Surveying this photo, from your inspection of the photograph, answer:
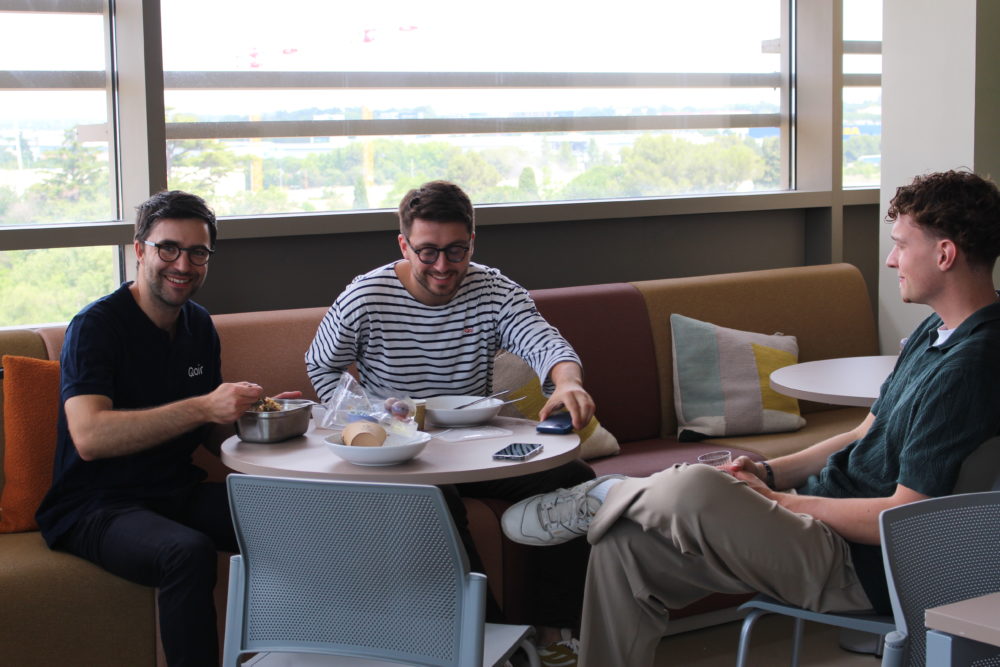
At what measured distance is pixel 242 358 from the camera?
3.15m

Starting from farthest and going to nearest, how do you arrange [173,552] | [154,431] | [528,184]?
[528,184]
[154,431]
[173,552]

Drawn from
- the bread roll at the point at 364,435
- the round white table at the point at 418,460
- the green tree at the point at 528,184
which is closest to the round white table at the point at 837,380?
the round white table at the point at 418,460

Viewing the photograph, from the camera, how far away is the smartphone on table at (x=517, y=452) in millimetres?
2158

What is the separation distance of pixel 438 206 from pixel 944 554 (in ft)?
4.72

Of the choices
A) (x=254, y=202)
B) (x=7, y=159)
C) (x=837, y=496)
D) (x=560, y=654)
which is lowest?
(x=560, y=654)

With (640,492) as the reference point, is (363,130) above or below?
above

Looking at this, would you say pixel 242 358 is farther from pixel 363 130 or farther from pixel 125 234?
pixel 363 130

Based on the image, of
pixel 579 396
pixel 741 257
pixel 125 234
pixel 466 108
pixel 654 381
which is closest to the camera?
pixel 579 396

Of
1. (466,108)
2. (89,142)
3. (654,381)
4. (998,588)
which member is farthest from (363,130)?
(998,588)

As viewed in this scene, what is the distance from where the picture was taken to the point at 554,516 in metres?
2.26

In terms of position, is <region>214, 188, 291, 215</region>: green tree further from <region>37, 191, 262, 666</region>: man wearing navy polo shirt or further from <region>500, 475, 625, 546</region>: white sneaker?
<region>500, 475, 625, 546</region>: white sneaker

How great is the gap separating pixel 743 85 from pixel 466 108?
143 cm

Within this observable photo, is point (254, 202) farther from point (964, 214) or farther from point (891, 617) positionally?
point (891, 617)

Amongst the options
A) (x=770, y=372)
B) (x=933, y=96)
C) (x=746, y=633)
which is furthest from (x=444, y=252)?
(x=933, y=96)
